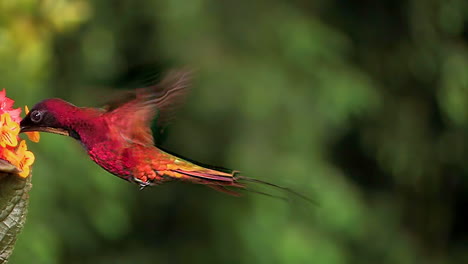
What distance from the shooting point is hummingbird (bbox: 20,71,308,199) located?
1.82ft

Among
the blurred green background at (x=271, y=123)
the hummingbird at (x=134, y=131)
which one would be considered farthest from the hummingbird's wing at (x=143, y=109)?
the blurred green background at (x=271, y=123)

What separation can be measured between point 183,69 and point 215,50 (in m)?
2.55

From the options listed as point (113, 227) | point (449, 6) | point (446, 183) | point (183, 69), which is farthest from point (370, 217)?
point (183, 69)

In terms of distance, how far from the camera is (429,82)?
381 centimetres

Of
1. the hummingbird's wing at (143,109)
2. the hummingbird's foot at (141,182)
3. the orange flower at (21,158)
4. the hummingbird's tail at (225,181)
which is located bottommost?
the orange flower at (21,158)

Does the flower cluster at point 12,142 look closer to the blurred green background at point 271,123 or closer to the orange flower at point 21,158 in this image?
the orange flower at point 21,158

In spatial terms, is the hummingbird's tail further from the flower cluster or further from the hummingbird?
the flower cluster

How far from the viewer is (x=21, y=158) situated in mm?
546

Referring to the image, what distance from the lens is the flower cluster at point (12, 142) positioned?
521mm

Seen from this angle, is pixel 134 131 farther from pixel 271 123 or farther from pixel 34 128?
pixel 271 123

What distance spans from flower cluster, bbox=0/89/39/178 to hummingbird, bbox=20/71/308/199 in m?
0.01

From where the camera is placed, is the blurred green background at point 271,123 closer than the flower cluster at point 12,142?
No

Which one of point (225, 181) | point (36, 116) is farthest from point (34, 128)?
point (225, 181)

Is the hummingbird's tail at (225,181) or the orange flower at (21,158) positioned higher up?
the hummingbird's tail at (225,181)
